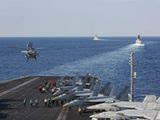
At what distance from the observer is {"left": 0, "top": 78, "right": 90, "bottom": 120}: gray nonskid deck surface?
6619 cm

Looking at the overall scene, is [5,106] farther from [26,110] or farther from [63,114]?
[63,114]

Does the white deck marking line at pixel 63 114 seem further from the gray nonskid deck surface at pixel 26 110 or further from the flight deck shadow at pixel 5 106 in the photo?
the flight deck shadow at pixel 5 106

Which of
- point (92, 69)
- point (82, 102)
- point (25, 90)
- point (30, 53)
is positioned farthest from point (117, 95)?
point (92, 69)

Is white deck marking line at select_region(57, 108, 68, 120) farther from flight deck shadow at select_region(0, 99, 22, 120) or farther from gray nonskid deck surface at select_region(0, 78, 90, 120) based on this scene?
flight deck shadow at select_region(0, 99, 22, 120)

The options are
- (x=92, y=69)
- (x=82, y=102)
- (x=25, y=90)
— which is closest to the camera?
(x=82, y=102)

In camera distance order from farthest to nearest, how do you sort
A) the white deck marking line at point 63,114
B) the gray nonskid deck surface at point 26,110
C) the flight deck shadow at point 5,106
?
1. the flight deck shadow at point 5,106
2. the gray nonskid deck surface at point 26,110
3. the white deck marking line at point 63,114

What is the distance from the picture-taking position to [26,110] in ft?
241

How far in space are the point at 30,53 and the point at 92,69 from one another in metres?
40.4

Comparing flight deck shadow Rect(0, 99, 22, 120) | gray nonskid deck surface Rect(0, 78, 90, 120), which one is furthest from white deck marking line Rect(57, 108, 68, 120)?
flight deck shadow Rect(0, 99, 22, 120)

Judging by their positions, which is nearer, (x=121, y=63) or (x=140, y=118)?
(x=140, y=118)

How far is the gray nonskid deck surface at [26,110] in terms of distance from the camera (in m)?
66.2

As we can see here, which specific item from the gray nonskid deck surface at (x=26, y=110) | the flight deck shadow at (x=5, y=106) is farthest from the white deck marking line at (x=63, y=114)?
the flight deck shadow at (x=5, y=106)

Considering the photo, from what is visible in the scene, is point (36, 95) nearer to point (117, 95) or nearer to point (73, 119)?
point (117, 95)

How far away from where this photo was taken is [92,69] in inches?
6855
